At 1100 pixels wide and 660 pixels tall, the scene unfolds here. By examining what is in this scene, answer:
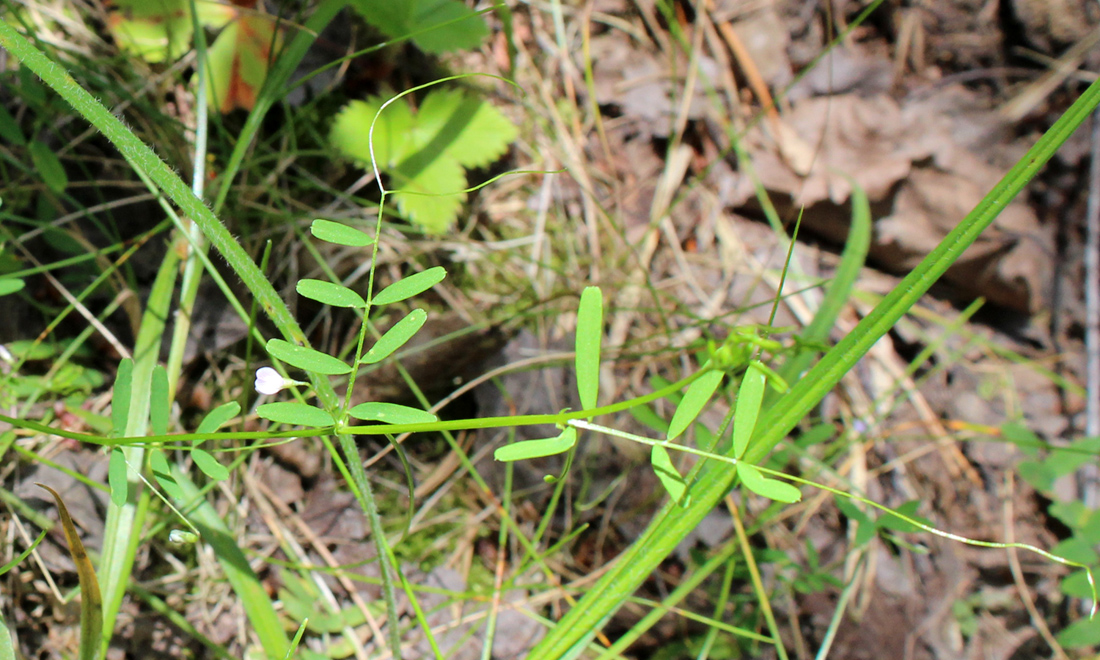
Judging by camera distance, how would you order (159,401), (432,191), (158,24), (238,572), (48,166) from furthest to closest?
(432,191) → (158,24) → (48,166) → (238,572) → (159,401)

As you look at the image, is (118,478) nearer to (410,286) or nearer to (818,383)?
(410,286)

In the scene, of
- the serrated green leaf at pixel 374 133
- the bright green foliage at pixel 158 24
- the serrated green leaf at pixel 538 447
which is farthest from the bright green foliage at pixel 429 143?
the serrated green leaf at pixel 538 447

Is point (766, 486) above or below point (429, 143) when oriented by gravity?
below

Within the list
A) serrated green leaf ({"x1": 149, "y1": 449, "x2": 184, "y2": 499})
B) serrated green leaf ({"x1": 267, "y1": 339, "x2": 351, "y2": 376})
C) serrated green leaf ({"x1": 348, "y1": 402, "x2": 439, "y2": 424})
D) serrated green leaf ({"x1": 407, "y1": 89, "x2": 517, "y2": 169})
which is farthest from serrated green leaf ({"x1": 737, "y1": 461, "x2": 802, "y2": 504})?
serrated green leaf ({"x1": 407, "y1": 89, "x2": 517, "y2": 169})

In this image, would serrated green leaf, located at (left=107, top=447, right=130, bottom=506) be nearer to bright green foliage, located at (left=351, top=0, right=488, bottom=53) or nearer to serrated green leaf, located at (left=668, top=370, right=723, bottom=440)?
serrated green leaf, located at (left=668, top=370, right=723, bottom=440)

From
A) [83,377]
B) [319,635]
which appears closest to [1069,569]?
[319,635]

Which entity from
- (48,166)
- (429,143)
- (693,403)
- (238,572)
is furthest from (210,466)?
(429,143)
